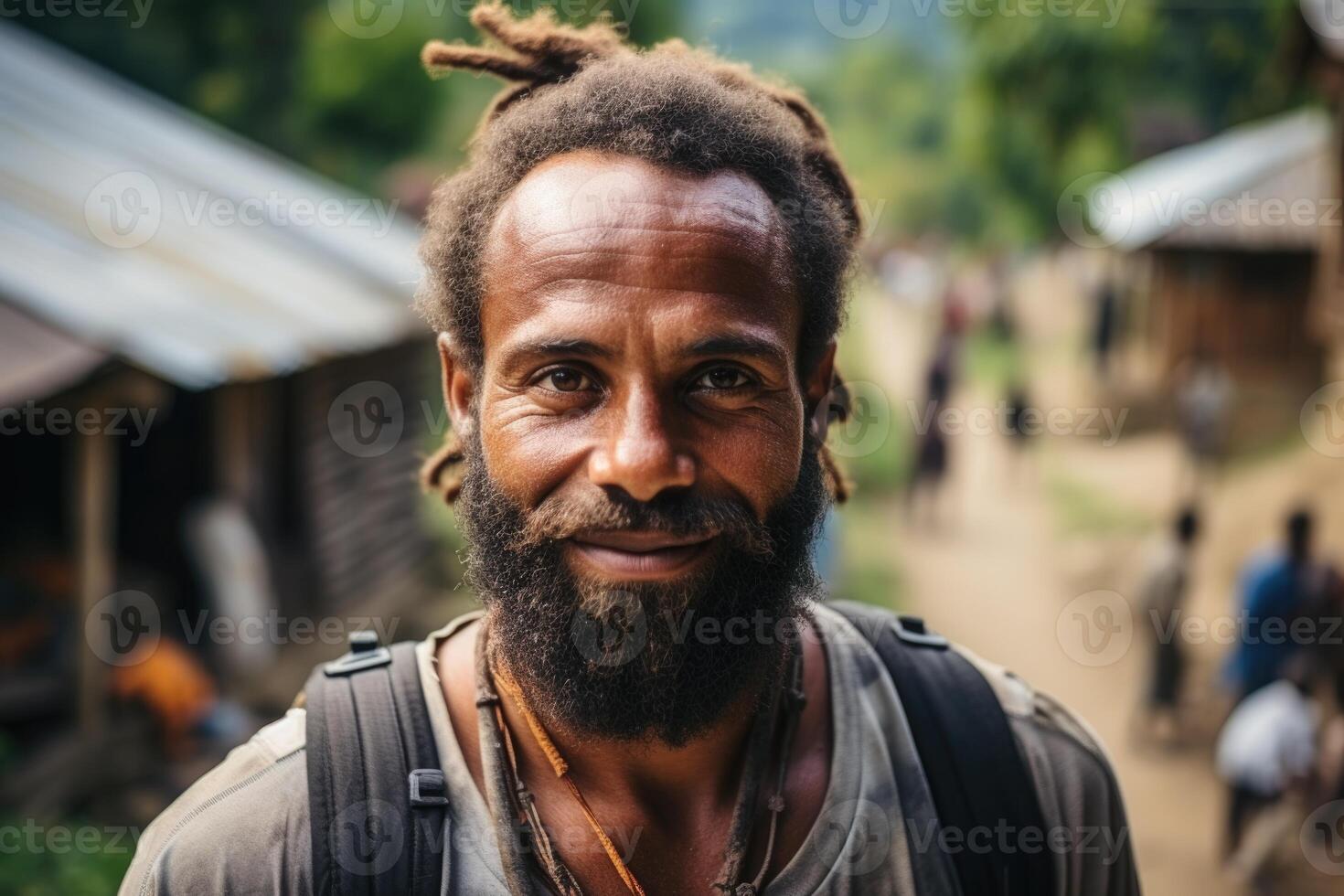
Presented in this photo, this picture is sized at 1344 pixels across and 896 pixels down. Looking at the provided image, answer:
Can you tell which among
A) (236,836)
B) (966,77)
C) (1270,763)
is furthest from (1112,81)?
(236,836)

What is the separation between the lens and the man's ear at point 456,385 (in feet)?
7.75

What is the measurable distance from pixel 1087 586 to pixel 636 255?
547 inches

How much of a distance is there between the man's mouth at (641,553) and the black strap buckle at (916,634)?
60 centimetres

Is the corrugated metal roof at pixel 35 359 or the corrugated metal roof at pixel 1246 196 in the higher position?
the corrugated metal roof at pixel 1246 196

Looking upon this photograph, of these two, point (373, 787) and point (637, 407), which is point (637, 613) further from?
point (373, 787)

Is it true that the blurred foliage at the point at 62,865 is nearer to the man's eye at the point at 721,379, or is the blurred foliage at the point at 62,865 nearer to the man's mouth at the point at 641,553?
the man's mouth at the point at 641,553

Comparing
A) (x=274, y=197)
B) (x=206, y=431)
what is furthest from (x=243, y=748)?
(x=274, y=197)

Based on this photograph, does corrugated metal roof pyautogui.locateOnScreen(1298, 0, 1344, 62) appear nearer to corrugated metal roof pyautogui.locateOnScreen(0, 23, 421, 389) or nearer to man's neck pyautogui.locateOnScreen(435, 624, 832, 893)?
corrugated metal roof pyautogui.locateOnScreen(0, 23, 421, 389)

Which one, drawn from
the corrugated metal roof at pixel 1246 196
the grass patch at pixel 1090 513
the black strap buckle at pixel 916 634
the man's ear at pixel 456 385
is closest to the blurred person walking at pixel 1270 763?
the black strap buckle at pixel 916 634

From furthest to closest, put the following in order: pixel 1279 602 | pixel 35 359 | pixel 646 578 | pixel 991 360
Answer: pixel 991 360, pixel 1279 602, pixel 35 359, pixel 646 578

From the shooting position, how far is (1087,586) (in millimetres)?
14805

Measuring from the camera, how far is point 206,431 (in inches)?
401

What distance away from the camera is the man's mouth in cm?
206

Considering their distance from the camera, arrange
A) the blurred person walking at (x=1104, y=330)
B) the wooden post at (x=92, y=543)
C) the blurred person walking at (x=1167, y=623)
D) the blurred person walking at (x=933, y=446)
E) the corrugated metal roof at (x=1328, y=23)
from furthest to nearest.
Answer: the blurred person walking at (x=1104, y=330) < the blurred person walking at (x=933, y=446) < the corrugated metal roof at (x=1328, y=23) < the blurred person walking at (x=1167, y=623) < the wooden post at (x=92, y=543)
